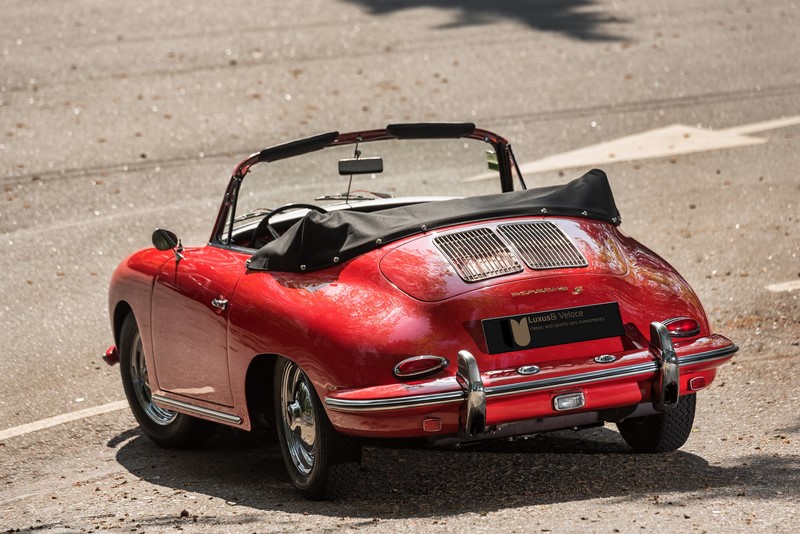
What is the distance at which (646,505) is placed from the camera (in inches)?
203

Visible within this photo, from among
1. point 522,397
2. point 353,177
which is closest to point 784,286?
point 353,177

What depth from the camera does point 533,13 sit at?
20250mm

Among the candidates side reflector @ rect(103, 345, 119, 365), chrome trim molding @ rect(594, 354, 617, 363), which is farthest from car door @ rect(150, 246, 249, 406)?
chrome trim molding @ rect(594, 354, 617, 363)

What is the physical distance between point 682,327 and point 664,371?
357 millimetres

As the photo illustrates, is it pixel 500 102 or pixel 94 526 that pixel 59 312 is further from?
pixel 500 102

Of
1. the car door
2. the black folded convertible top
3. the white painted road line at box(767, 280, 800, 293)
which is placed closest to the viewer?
the black folded convertible top

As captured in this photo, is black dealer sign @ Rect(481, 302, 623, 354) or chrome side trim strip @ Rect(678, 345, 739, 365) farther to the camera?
chrome side trim strip @ Rect(678, 345, 739, 365)

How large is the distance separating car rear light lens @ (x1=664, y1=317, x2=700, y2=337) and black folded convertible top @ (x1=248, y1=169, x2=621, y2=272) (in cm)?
71

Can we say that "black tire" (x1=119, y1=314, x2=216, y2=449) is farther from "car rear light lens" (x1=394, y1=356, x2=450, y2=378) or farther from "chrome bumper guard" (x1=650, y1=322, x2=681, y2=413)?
"chrome bumper guard" (x1=650, y1=322, x2=681, y2=413)

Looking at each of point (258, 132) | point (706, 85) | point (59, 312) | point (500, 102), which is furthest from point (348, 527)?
point (706, 85)

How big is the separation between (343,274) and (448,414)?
2.90 feet

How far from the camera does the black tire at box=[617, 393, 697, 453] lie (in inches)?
235

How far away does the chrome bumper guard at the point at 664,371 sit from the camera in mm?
5297

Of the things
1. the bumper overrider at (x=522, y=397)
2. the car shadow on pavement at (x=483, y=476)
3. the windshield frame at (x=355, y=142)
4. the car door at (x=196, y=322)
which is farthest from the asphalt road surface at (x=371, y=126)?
the car door at (x=196, y=322)
